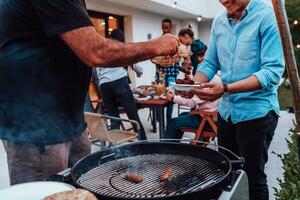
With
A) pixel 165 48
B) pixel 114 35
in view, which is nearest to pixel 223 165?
pixel 165 48

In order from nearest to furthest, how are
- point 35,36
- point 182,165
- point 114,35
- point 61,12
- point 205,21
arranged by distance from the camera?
point 61,12 → point 35,36 → point 182,165 → point 114,35 → point 205,21

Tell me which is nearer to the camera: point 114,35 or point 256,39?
point 256,39

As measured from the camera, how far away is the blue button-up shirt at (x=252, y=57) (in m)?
2.17

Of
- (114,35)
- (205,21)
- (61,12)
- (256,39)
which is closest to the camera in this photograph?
(61,12)

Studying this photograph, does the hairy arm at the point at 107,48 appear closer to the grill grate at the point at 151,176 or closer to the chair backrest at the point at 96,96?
the grill grate at the point at 151,176

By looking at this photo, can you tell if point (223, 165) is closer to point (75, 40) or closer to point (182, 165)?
point (182, 165)

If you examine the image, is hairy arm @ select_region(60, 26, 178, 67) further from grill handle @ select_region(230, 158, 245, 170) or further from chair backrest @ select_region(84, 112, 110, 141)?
chair backrest @ select_region(84, 112, 110, 141)

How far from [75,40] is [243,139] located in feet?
4.40

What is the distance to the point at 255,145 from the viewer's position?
2.29 m

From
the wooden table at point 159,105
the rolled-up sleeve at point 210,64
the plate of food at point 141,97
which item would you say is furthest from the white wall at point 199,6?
the rolled-up sleeve at point 210,64

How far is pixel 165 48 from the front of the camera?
5.53 ft

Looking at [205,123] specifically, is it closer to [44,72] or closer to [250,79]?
[250,79]

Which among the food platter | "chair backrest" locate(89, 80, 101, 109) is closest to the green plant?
the food platter

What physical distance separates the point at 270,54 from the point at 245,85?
0.83ft
